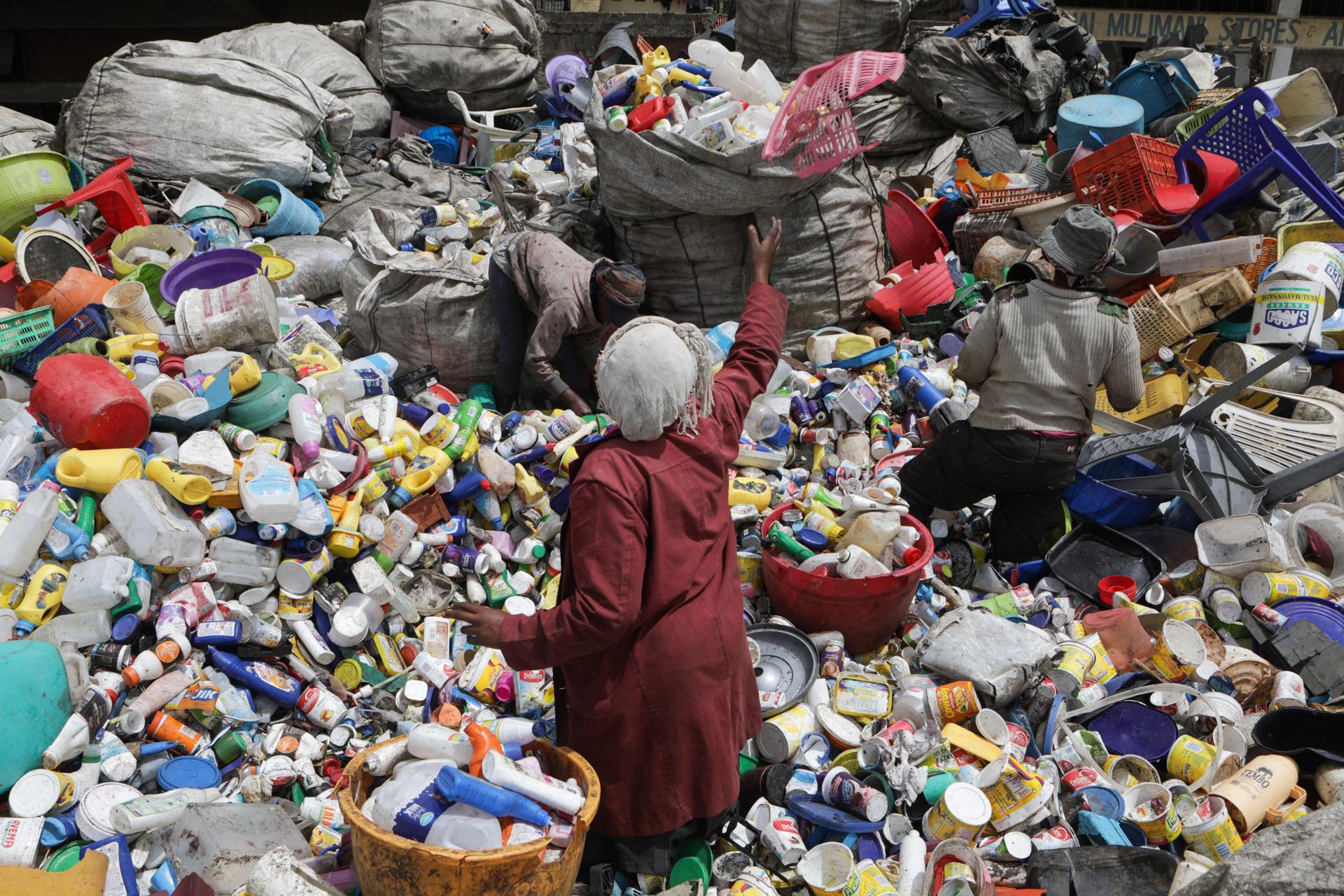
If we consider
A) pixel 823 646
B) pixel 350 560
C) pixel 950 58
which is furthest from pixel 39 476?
pixel 950 58

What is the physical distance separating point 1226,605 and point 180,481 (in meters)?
3.41

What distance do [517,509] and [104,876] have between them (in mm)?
1801

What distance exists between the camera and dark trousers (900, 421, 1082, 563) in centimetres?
337

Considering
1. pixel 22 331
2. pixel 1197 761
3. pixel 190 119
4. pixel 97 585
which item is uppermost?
pixel 190 119

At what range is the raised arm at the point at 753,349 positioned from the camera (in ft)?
7.75

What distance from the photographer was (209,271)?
4.10 m

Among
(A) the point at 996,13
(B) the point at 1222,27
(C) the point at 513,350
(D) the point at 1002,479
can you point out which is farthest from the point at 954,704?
(B) the point at 1222,27

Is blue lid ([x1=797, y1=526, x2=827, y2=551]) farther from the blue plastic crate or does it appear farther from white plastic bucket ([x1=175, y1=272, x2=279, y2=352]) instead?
the blue plastic crate

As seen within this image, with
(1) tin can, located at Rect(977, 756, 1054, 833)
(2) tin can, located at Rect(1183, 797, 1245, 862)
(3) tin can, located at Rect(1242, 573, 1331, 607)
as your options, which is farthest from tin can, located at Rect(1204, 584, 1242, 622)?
(1) tin can, located at Rect(977, 756, 1054, 833)

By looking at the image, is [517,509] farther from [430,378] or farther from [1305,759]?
[1305,759]

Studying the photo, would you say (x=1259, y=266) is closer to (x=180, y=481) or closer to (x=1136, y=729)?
(x=1136, y=729)

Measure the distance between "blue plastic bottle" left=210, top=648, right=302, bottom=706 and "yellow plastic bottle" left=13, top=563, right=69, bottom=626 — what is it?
0.45 m

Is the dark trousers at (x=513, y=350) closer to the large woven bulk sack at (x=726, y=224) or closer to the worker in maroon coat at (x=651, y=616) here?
A: the large woven bulk sack at (x=726, y=224)

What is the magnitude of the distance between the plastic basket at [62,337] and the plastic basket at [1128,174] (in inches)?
175
